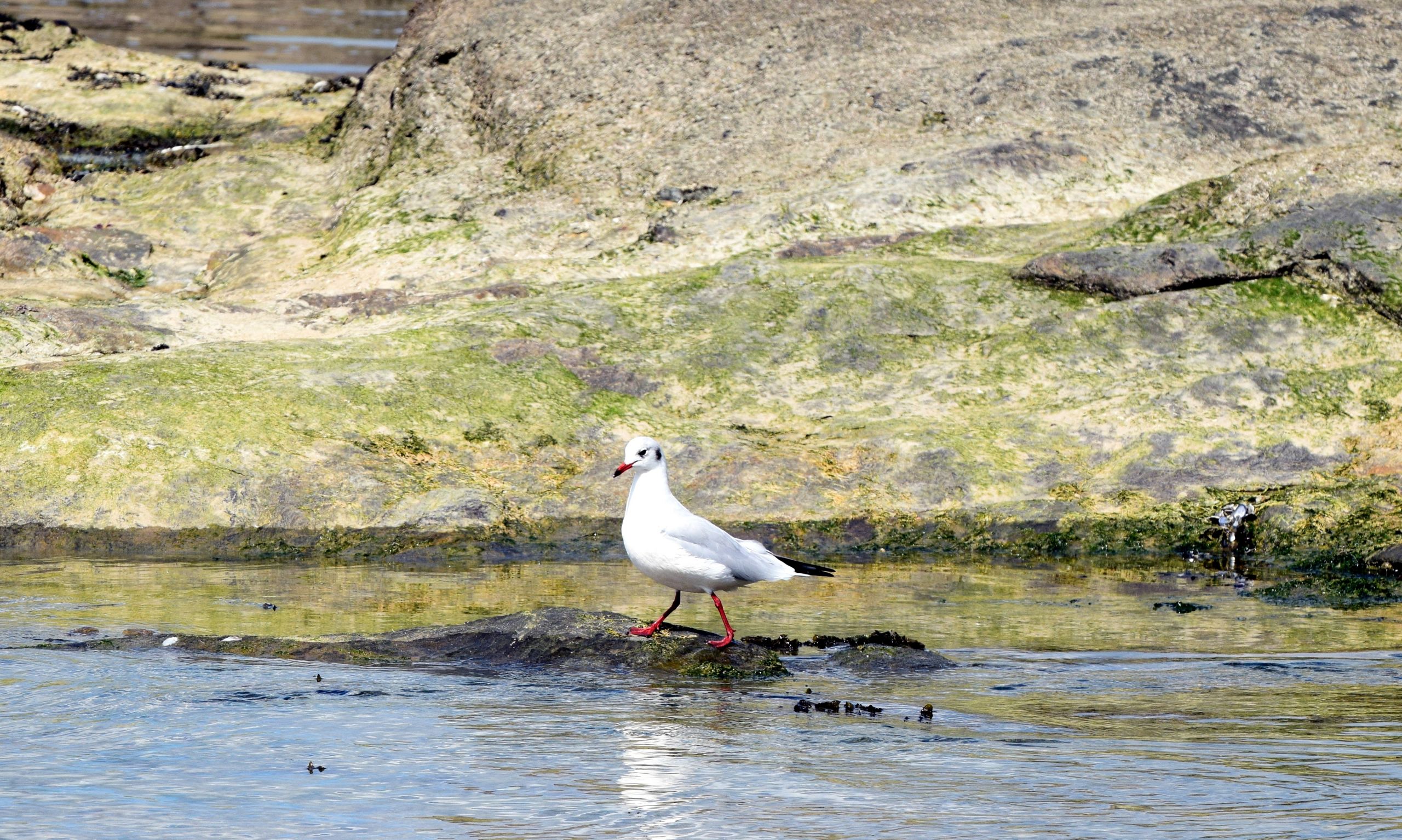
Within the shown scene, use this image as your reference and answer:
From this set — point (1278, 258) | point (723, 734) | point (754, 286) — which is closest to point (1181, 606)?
point (723, 734)

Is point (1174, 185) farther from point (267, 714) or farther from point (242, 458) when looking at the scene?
point (267, 714)

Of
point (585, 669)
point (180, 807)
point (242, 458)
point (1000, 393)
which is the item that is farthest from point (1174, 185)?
point (180, 807)

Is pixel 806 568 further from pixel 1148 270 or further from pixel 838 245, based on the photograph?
pixel 838 245

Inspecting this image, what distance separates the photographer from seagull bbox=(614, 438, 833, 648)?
34.1 feet

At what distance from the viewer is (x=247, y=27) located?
5091cm

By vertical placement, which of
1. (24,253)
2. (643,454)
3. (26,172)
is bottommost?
(643,454)

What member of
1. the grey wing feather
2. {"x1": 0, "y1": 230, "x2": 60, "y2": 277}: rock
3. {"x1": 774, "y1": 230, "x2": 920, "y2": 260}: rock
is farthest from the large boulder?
the grey wing feather

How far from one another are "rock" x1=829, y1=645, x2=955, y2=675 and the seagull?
1.71 ft

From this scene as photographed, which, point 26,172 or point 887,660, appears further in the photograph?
point 26,172

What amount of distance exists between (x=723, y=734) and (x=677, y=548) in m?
1.84

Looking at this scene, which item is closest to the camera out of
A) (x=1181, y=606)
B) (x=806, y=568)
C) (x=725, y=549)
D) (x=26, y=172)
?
(x=725, y=549)

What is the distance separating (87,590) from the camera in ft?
41.5

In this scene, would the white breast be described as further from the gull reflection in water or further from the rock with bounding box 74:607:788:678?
the gull reflection in water

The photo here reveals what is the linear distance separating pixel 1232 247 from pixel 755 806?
12.9 m
